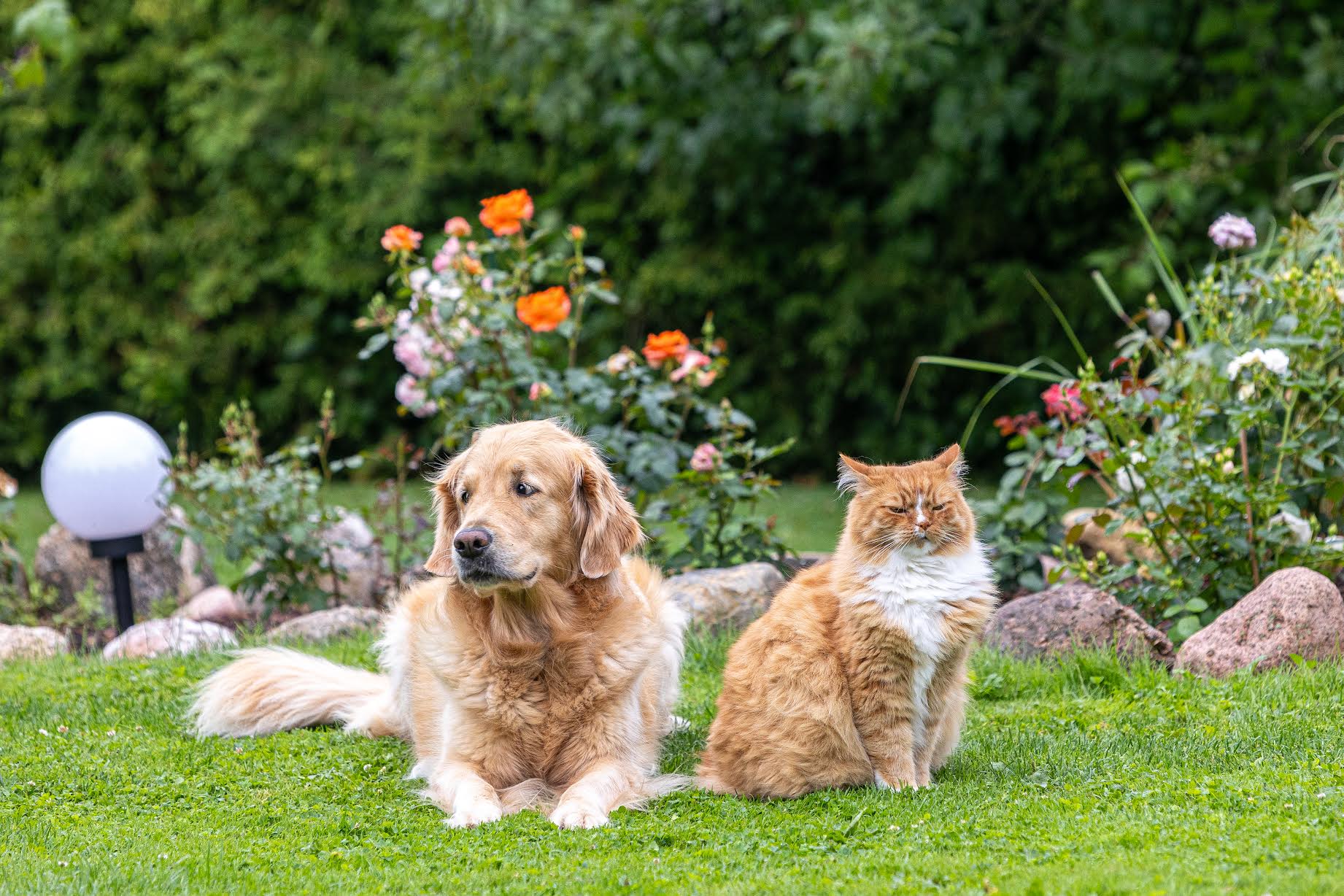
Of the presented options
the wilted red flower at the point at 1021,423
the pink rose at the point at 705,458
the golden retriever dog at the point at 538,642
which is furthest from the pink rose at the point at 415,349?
the wilted red flower at the point at 1021,423

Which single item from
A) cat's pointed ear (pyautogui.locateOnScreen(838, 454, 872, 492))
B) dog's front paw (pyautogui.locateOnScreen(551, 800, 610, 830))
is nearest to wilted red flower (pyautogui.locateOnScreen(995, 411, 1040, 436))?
cat's pointed ear (pyautogui.locateOnScreen(838, 454, 872, 492))

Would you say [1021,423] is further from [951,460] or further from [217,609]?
[217,609]

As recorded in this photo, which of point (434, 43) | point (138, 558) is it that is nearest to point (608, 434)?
point (138, 558)

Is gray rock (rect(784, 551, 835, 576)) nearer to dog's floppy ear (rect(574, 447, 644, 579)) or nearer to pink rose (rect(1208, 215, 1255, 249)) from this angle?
pink rose (rect(1208, 215, 1255, 249))

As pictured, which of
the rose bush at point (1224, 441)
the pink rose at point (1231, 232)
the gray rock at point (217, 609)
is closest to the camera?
the rose bush at point (1224, 441)

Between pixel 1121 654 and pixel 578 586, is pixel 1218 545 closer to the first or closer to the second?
pixel 1121 654

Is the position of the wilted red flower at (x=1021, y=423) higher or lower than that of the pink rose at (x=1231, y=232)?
lower

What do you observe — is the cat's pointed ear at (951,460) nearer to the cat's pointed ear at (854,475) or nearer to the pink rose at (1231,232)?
the cat's pointed ear at (854,475)

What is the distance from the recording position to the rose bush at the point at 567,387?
6211 millimetres

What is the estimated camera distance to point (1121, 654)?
202 inches

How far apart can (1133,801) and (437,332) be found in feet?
12.6

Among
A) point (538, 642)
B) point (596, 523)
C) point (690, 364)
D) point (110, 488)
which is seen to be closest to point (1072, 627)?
point (690, 364)

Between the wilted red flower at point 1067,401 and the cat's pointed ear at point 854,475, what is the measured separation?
6.35ft

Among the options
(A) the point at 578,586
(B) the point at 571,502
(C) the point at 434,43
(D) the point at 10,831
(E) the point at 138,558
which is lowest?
(E) the point at 138,558
